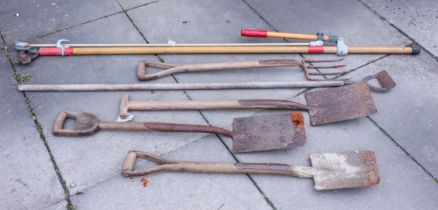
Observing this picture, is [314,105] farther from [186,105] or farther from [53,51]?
[53,51]

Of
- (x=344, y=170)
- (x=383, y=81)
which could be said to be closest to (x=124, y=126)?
(x=344, y=170)

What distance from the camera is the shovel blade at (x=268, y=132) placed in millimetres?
2902

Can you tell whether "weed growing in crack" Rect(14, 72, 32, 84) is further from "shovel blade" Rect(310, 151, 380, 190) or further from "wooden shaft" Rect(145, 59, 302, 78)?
"shovel blade" Rect(310, 151, 380, 190)

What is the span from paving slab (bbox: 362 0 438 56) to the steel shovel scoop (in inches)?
65.1

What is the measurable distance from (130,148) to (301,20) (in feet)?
Result: 6.86

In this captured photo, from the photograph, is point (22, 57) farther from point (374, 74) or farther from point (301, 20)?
point (374, 74)

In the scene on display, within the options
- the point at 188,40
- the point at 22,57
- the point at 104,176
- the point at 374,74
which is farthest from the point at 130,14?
the point at 374,74

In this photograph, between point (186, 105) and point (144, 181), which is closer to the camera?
point (144, 181)

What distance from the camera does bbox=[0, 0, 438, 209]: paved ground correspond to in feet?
9.02

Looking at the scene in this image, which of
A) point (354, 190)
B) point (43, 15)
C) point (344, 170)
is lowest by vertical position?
point (354, 190)

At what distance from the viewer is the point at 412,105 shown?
3.33m

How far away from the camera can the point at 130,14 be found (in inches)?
159

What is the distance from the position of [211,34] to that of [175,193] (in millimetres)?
1665

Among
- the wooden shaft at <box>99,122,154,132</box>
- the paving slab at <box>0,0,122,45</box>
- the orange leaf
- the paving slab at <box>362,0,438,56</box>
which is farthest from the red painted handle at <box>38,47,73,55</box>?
the paving slab at <box>362,0,438,56</box>
